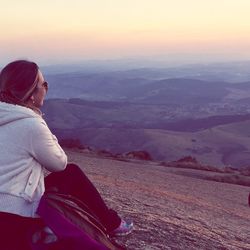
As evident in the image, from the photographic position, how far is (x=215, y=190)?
70.6ft

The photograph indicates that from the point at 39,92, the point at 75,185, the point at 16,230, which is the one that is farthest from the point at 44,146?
the point at 75,185

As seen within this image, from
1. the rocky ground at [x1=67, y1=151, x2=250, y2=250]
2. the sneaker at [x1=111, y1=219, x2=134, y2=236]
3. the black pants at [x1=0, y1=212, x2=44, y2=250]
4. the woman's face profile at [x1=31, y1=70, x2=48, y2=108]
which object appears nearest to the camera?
the black pants at [x1=0, y1=212, x2=44, y2=250]

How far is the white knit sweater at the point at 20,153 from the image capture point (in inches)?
199

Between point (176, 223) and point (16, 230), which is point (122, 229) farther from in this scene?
point (176, 223)

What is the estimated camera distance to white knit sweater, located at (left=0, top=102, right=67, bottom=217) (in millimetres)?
5055

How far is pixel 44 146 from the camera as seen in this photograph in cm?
513

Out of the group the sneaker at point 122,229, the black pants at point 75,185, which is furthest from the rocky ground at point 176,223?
the black pants at point 75,185

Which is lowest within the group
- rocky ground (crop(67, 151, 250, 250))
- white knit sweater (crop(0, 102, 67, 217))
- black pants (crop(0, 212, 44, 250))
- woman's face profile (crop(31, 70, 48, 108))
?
rocky ground (crop(67, 151, 250, 250))

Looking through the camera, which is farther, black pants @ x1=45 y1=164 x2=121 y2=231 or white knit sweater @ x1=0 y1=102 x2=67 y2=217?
black pants @ x1=45 y1=164 x2=121 y2=231

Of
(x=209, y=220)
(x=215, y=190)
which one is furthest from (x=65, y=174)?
(x=215, y=190)

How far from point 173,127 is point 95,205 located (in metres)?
184

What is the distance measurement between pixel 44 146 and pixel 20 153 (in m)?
0.23

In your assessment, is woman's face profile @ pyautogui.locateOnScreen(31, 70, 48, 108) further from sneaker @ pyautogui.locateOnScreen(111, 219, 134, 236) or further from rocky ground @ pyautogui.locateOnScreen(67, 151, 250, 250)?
rocky ground @ pyautogui.locateOnScreen(67, 151, 250, 250)

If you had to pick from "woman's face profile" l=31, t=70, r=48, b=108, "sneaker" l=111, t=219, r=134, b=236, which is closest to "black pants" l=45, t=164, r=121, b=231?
"sneaker" l=111, t=219, r=134, b=236
